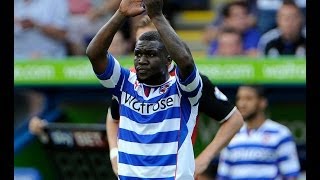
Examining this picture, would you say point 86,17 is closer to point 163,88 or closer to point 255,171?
point 255,171

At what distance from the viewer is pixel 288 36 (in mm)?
12336

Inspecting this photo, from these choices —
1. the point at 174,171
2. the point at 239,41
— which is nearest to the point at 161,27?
the point at 174,171

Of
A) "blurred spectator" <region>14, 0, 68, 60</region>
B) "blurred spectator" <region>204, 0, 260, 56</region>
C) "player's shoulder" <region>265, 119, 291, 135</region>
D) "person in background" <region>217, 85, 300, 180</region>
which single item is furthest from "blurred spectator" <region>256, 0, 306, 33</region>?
"blurred spectator" <region>14, 0, 68, 60</region>

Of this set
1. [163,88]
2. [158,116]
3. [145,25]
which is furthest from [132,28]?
[158,116]

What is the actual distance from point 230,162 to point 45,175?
262 cm

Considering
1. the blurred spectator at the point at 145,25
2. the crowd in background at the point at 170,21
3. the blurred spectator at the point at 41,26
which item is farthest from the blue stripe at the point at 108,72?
the blurred spectator at the point at 41,26

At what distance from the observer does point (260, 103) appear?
11.6 meters

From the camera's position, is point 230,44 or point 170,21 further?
point 170,21

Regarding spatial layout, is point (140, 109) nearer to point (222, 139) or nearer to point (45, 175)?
point (222, 139)

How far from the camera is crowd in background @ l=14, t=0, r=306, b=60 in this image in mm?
12367

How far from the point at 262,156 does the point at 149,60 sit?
4.36 metres

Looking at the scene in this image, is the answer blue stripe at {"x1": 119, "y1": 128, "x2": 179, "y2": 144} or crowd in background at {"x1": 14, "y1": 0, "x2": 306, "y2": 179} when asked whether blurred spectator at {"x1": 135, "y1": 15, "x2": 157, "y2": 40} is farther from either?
crowd in background at {"x1": 14, "y1": 0, "x2": 306, "y2": 179}

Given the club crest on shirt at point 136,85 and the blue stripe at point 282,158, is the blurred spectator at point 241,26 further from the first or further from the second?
the club crest on shirt at point 136,85

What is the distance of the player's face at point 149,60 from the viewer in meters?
7.20
